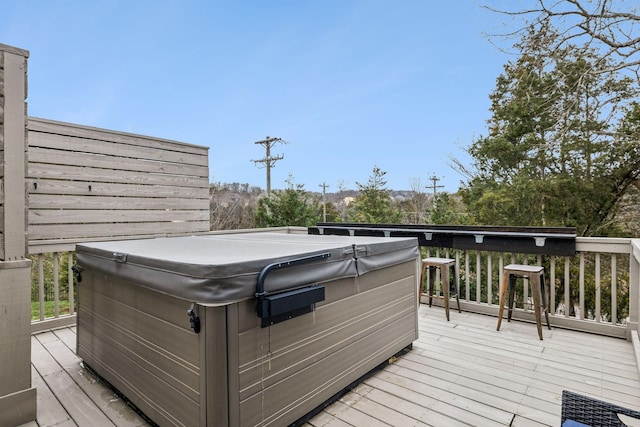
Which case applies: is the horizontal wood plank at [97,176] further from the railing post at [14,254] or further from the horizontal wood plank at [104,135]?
the railing post at [14,254]

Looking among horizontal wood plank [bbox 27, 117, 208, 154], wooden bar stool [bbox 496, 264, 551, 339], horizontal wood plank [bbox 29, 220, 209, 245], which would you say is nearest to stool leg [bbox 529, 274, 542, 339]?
wooden bar stool [bbox 496, 264, 551, 339]

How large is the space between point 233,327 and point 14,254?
1.52m

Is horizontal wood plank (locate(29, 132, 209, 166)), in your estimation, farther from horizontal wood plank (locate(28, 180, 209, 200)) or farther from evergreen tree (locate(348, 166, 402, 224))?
evergreen tree (locate(348, 166, 402, 224))

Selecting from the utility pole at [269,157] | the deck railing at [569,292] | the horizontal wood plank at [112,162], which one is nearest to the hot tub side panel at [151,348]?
the deck railing at [569,292]

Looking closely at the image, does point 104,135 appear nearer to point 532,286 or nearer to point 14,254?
point 14,254

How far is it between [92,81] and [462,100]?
10447 millimetres

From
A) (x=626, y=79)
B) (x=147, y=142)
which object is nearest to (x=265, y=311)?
(x=147, y=142)

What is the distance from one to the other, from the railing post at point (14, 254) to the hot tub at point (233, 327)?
1.38 ft

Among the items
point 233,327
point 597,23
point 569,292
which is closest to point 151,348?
point 233,327

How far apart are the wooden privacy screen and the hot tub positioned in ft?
4.61

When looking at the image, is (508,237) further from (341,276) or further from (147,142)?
(147,142)

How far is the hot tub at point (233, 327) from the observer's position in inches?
60.1

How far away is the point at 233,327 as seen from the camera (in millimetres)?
1546

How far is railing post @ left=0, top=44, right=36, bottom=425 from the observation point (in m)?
1.95
